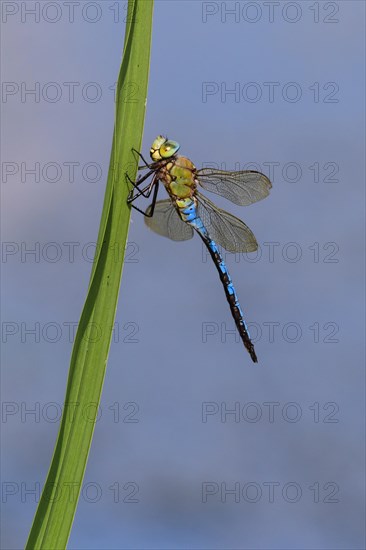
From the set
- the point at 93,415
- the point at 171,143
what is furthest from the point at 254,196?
the point at 93,415

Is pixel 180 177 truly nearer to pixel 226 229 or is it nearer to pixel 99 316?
pixel 226 229

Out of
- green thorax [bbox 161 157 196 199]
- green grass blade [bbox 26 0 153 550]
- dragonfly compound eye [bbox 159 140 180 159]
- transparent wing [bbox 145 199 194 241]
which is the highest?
dragonfly compound eye [bbox 159 140 180 159]

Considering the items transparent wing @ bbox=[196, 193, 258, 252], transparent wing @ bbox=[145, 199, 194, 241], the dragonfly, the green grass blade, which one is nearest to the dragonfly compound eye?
the dragonfly

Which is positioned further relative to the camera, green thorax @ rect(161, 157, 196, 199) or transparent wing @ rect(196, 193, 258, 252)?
transparent wing @ rect(196, 193, 258, 252)

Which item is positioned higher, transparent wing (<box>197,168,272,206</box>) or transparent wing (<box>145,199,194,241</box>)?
transparent wing (<box>197,168,272,206</box>)

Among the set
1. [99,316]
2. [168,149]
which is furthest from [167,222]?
[99,316]

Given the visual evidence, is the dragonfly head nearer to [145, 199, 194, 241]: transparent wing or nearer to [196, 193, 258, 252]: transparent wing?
[145, 199, 194, 241]: transparent wing

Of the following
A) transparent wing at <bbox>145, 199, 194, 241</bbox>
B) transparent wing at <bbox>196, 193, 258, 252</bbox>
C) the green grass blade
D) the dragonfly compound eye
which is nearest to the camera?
the green grass blade
